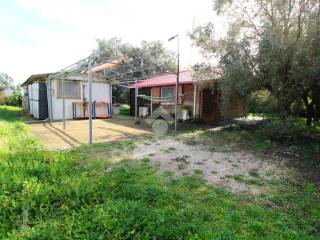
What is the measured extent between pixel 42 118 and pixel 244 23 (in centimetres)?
1086

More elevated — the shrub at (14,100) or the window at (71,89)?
the window at (71,89)

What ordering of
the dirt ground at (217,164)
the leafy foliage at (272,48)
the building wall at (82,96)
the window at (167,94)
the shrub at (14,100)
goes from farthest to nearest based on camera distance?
the shrub at (14,100) → the window at (167,94) → the building wall at (82,96) → the leafy foliage at (272,48) → the dirt ground at (217,164)

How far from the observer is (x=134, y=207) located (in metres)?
2.98

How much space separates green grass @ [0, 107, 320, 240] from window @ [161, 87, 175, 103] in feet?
28.4

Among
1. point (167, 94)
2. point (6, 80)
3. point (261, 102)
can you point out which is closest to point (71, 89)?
point (167, 94)

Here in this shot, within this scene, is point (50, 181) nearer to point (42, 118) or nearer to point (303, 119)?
point (42, 118)

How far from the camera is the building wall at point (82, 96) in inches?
499

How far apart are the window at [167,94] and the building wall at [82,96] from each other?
3.34 metres

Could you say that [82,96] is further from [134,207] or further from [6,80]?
[6,80]

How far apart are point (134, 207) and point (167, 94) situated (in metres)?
10.6

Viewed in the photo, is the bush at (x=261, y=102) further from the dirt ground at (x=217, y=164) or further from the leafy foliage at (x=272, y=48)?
the dirt ground at (x=217, y=164)

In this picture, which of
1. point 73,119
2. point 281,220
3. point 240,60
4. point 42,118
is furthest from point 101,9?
point 281,220

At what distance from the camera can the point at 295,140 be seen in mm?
7129

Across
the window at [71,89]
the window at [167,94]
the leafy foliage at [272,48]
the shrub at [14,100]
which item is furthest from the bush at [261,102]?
the shrub at [14,100]
